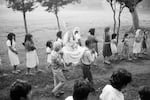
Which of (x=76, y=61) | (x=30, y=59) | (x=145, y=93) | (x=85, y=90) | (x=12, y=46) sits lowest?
(x=76, y=61)

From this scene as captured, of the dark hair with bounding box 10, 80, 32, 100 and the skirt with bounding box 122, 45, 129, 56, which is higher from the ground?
the dark hair with bounding box 10, 80, 32, 100

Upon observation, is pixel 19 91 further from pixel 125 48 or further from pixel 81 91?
pixel 125 48

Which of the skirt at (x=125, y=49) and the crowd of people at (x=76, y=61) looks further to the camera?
the skirt at (x=125, y=49)

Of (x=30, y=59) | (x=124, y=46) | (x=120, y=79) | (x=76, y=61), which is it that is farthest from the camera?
(x=124, y=46)

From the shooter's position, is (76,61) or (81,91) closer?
(81,91)

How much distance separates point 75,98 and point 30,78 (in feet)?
17.4

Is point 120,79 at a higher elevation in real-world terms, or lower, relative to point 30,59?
higher

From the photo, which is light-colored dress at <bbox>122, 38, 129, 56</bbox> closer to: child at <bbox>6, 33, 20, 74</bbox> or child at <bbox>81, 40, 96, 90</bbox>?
child at <bbox>81, 40, 96, 90</bbox>

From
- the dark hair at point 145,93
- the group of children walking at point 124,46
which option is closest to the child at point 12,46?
the group of children walking at point 124,46

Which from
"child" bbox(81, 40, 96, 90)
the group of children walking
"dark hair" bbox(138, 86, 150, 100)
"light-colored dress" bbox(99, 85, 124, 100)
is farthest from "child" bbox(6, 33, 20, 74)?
"dark hair" bbox(138, 86, 150, 100)

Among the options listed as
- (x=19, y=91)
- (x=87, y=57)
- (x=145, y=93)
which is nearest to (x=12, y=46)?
(x=87, y=57)

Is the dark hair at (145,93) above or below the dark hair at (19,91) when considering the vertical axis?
below

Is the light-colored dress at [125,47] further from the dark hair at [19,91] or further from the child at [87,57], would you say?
the dark hair at [19,91]

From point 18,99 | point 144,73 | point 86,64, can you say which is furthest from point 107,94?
point 144,73
